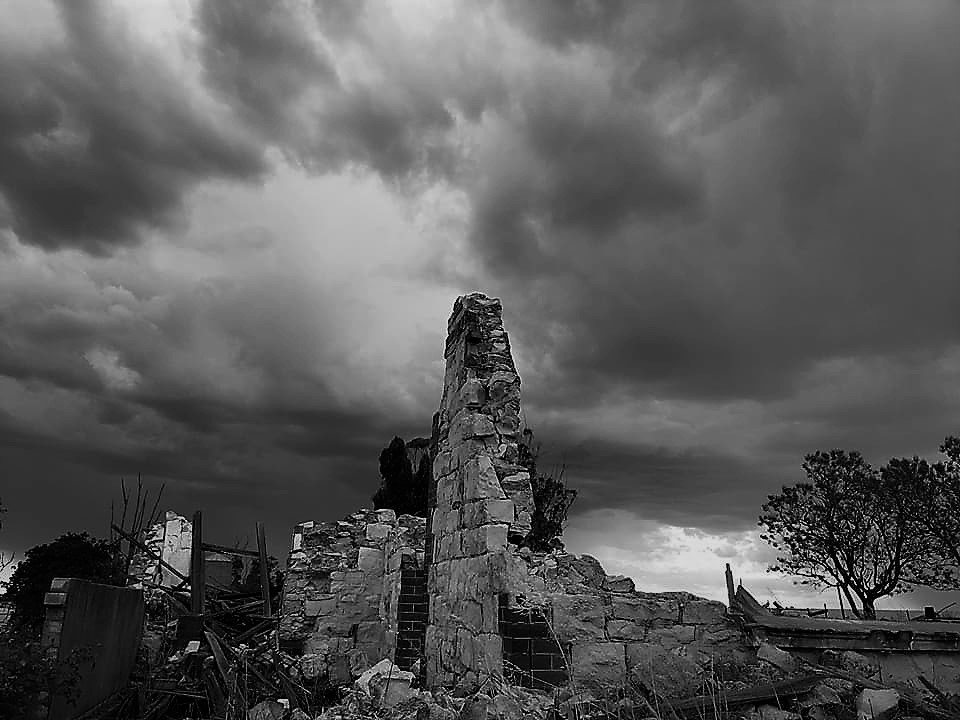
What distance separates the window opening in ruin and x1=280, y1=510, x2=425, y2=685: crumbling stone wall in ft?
17.6

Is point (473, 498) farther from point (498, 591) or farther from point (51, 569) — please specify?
point (51, 569)

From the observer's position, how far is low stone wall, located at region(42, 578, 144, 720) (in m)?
8.30

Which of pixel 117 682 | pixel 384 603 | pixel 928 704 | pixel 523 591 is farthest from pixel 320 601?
pixel 928 704

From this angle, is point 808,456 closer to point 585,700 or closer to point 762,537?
point 762,537

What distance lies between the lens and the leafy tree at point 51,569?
49.2ft

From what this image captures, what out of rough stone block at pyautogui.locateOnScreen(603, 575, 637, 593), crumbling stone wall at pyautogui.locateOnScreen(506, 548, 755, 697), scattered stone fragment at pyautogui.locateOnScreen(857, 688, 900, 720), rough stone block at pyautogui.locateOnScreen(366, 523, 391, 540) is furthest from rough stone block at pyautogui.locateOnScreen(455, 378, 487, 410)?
rough stone block at pyautogui.locateOnScreen(366, 523, 391, 540)

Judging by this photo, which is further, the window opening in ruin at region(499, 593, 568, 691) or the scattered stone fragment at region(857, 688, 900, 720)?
the window opening in ruin at region(499, 593, 568, 691)

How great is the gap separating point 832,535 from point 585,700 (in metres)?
16.8

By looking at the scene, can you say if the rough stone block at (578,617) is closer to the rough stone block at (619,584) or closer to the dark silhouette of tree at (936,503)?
the rough stone block at (619,584)

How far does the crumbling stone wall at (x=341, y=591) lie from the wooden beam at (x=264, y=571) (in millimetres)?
2390

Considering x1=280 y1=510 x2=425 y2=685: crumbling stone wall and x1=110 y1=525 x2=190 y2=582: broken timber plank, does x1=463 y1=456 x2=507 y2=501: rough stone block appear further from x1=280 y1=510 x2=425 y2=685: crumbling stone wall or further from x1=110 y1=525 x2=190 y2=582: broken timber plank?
x1=110 y1=525 x2=190 y2=582: broken timber plank

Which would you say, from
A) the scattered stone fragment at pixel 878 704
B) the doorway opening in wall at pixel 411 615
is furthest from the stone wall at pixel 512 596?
the scattered stone fragment at pixel 878 704

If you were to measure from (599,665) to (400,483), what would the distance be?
14358 millimetres

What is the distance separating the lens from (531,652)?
570 cm
